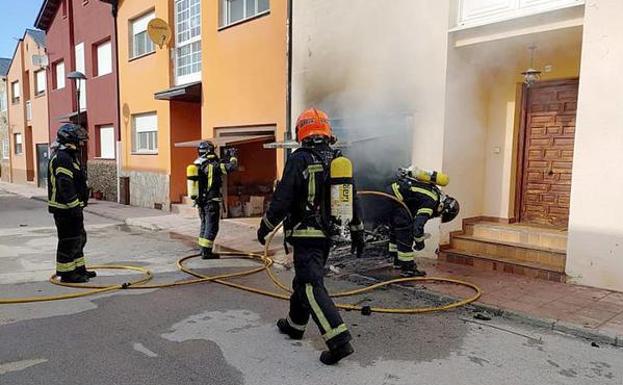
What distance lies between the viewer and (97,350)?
12.5ft

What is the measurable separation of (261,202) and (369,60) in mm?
5588

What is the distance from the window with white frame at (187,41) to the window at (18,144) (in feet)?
58.5

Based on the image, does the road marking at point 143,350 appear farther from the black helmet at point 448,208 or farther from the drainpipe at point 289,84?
the drainpipe at point 289,84

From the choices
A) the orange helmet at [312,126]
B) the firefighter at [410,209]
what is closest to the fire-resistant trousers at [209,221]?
the firefighter at [410,209]

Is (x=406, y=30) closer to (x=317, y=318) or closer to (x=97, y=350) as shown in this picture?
(x=317, y=318)

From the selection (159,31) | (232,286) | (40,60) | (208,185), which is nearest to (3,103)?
(40,60)

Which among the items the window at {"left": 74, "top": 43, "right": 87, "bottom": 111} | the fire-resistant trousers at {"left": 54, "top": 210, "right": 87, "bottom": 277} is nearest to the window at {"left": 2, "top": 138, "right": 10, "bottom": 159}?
the window at {"left": 74, "top": 43, "right": 87, "bottom": 111}

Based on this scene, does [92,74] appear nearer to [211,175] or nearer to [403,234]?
[211,175]

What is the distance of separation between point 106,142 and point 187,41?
6.18m

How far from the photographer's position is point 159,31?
1288 cm

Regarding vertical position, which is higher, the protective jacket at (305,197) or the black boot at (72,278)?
the protective jacket at (305,197)

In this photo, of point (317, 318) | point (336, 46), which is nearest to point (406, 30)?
point (336, 46)

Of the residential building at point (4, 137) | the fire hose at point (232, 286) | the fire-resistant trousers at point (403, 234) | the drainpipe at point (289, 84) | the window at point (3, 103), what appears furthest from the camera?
the window at point (3, 103)

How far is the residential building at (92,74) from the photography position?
16.2m
